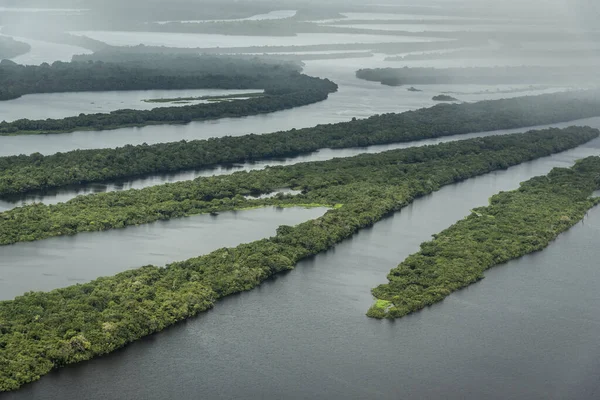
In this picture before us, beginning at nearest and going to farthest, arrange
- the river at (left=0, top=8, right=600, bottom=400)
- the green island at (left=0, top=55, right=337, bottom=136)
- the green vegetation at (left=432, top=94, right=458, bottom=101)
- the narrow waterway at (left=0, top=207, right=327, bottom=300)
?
1. the river at (left=0, top=8, right=600, bottom=400)
2. the narrow waterway at (left=0, top=207, right=327, bottom=300)
3. the green island at (left=0, top=55, right=337, bottom=136)
4. the green vegetation at (left=432, top=94, right=458, bottom=101)

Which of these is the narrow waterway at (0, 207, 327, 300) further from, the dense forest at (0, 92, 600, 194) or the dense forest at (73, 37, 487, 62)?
the dense forest at (73, 37, 487, 62)

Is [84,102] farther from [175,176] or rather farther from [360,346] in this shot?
[360,346]

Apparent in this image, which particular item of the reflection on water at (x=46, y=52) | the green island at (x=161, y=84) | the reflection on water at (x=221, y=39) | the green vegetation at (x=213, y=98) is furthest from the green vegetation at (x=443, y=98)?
the reflection on water at (x=221, y=39)

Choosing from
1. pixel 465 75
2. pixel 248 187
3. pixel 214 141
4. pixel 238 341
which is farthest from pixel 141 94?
pixel 238 341

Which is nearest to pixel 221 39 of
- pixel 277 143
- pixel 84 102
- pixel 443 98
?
pixel 443 98

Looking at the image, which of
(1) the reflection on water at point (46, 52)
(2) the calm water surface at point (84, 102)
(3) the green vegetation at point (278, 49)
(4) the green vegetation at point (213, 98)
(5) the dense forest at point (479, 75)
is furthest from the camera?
(3) the green vegetation at point (278, 49)

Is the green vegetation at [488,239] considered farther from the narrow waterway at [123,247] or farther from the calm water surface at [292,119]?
the calm water surface at [292,119]

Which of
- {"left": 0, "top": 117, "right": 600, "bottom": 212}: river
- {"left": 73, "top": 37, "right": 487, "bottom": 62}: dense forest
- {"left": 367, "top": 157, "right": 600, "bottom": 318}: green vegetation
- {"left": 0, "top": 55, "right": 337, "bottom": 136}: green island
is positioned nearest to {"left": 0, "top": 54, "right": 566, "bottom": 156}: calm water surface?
{"left": 0, "top": 55, "right": 337, "bottom": 136}: green island
